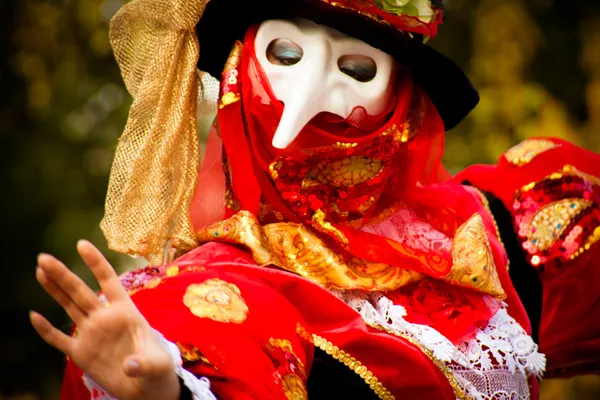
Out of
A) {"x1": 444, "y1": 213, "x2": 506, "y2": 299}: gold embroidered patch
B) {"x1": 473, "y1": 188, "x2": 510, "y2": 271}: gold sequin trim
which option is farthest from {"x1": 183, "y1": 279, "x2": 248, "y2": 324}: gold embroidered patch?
{"x1": 473, "y1": 188, "x2": 510, "y2": 271}: gold sequin trim

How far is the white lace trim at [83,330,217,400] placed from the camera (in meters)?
1.74

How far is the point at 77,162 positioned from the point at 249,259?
3.19 metres

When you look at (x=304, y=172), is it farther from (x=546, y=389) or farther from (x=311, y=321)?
(x=546, y=389)

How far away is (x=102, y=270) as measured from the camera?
1.65 meters

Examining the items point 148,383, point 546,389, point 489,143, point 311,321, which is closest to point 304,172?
point 311,321

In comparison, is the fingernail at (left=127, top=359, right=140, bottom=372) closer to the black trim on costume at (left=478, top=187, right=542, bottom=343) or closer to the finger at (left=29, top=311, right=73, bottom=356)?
the finger at (left=29, top=311, right=73, bottom=356)

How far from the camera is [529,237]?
2797 millimetres

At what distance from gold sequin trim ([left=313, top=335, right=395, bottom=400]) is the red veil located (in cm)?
20

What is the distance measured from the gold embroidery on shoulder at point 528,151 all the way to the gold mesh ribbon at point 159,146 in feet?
3.33

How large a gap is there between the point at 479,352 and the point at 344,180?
0.51m

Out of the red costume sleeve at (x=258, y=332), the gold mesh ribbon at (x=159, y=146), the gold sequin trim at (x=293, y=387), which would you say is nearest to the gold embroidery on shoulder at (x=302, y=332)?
the red costume sleeve at (x=258, y=332)

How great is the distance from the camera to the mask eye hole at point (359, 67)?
2.38 metres

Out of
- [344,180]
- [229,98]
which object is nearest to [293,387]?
[344,180]

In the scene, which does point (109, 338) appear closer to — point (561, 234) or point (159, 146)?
point (159, 146)
